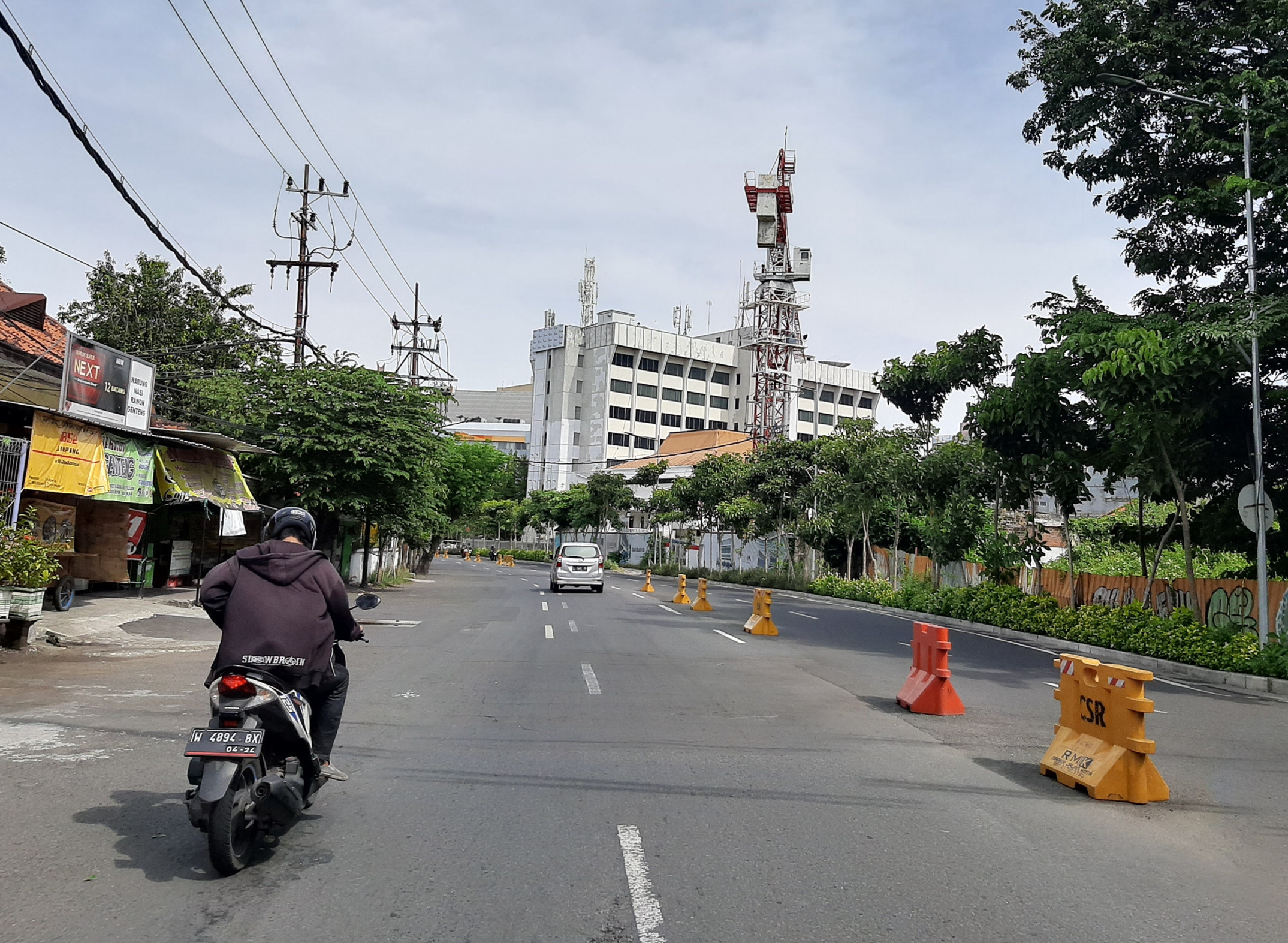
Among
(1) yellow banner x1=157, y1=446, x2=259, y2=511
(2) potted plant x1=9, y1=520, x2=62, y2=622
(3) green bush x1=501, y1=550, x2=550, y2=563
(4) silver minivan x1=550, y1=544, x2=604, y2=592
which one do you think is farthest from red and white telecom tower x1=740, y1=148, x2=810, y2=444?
(2) potted plant x1=9, y1=520, x2=62, y2=622

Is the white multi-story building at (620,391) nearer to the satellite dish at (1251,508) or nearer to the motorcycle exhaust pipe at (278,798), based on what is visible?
the satellite dish at (1251,508)

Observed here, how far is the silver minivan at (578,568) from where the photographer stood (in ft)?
113

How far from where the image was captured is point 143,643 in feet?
49.8

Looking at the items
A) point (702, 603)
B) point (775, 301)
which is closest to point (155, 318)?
point (702, 603)

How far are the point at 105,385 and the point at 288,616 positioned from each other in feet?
49.9

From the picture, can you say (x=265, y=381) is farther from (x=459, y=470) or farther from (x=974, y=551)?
(x=974, y=551)

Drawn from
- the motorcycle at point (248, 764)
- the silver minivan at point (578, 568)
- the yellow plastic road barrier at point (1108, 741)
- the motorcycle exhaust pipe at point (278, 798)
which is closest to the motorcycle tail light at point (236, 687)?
the motorcycle at point (248, 764)

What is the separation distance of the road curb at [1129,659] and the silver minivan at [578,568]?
8.94 metres

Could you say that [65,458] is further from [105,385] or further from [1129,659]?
[1129,659]

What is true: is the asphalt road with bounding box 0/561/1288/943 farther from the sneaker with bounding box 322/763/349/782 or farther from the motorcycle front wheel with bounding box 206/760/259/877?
the sneaker with bounding box 322/763/349/782

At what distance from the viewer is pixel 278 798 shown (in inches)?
201

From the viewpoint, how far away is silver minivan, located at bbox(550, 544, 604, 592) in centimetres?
3438

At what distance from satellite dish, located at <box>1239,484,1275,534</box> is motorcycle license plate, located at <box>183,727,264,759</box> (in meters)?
16.0

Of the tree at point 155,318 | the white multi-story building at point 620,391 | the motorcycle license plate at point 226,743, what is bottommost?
the motorcycle license plate at point 226,743
